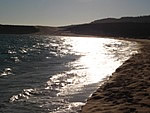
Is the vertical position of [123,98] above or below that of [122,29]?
below

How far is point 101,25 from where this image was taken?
188 m

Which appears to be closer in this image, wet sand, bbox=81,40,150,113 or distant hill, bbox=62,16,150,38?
wet sand, bbox=81,40,150,113

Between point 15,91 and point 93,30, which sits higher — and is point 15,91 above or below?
below

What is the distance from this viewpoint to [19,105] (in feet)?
47.5

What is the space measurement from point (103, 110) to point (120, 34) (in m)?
154

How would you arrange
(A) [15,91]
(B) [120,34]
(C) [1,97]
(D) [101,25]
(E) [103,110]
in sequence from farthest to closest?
(D) [101,25] < (B) [120,34] < (A) [15,91] < (C) [1,97] < (E) [103,110]

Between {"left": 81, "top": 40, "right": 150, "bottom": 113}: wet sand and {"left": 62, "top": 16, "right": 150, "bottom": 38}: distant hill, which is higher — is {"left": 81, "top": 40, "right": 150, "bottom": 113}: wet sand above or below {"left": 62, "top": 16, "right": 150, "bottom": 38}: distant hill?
below

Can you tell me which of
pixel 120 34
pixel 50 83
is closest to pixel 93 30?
pixel 120 34

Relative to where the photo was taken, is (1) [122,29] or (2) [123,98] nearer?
(2) [123,98]

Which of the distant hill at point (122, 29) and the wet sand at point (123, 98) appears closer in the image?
the wet sand at point (123, 98)

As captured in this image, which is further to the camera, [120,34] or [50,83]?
[120,34]

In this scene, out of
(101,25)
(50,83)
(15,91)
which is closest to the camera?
(15,91)

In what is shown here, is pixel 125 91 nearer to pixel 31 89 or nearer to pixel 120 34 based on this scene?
pixel 31 89

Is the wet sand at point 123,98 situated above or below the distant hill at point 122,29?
below
